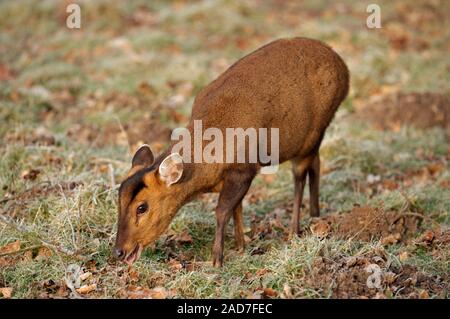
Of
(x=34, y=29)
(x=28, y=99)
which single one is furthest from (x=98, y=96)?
(x=34, y=29)

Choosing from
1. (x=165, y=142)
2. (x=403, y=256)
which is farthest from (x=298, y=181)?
(x=165, y=142)

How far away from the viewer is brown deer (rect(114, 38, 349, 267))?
6.33m

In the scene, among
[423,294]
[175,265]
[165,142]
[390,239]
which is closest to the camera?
[423,294]

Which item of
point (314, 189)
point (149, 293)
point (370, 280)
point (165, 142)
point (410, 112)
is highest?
point (410, 112)

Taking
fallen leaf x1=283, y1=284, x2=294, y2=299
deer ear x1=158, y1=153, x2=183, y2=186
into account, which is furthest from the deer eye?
fallen leaf x1=283, y1=284, x2=294, y2=299

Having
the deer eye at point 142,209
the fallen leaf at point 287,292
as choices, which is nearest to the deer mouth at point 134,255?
the deer eye at point 142,209

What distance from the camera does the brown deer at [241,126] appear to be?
633 centimetres

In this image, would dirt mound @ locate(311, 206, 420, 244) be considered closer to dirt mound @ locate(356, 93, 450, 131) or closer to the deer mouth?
the deer mouth

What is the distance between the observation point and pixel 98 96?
12.9m

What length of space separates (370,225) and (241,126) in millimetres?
1771

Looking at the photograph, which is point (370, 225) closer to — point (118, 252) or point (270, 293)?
point (270, 293)

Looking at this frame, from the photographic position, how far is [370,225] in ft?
24.1

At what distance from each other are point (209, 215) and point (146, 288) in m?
1.95
